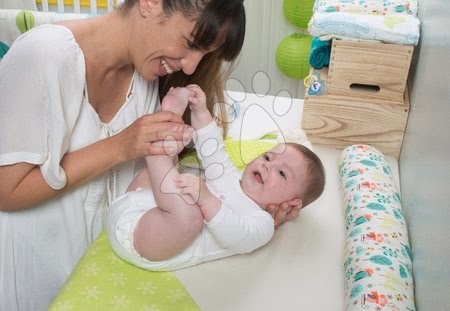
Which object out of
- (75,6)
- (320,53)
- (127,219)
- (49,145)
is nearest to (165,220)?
(127,219)

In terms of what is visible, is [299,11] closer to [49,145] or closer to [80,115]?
[80,115]

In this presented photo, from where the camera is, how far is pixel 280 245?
1.24 meters

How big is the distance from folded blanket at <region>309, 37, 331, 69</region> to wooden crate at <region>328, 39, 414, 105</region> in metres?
0.15

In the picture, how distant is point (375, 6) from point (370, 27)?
237 millimetres

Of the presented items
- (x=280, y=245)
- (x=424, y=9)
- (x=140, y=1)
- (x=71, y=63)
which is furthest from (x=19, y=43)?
(x=424, y=9)

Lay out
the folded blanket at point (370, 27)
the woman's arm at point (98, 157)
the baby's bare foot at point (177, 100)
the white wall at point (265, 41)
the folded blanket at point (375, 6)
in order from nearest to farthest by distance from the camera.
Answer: the woman's arm at point (98, 157) < the baby's bare foot at point (177, 100) < the folded blanket at point (370, 27) < the folded blanket at point (375, 6) < the white wall at point (265, 41)

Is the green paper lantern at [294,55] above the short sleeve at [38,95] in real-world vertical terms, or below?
below

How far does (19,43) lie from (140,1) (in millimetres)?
235

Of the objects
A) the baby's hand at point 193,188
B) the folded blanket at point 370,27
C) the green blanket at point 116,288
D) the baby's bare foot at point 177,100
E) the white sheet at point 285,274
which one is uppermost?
the folded blanket at point 370,27

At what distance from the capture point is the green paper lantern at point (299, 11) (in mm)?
2400

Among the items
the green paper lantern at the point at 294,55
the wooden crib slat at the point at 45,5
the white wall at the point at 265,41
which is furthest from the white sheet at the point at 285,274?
the wooden crib slat at the point at 45,5

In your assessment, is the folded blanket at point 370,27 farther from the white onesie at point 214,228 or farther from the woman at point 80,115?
the white onesie at point 214,228

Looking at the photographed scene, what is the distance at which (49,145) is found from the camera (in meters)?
1.02

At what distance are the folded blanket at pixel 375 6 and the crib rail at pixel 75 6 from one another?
1.30 m
